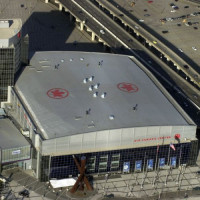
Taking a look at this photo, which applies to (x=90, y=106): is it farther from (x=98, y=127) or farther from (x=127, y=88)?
(x=127, y=88)

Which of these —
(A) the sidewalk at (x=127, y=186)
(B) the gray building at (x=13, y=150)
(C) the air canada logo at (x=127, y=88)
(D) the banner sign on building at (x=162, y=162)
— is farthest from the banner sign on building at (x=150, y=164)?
(B) the gray building at (x=13, y=150)

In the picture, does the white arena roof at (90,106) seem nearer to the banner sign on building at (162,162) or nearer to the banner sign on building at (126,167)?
the banner sign on building at (162,162)

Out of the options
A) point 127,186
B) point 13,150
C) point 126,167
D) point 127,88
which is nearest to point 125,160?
point 126,167

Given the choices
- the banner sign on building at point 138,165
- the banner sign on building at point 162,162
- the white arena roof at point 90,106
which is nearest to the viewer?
the white arena roof at point 90,106

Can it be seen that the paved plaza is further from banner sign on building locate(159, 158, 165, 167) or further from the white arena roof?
the white arena roof

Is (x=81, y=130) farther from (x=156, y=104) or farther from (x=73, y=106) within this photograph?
(x=156, y=104)

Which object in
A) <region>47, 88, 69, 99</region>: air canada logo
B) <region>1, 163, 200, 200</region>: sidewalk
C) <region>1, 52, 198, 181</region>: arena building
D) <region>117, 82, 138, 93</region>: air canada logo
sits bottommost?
<region>1, 163, 200, 200</region>: sidewalk

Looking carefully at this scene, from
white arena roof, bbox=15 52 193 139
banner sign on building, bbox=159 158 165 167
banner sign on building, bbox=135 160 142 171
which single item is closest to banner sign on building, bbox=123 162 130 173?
banner sign on building, bbox=135 160 142 171
